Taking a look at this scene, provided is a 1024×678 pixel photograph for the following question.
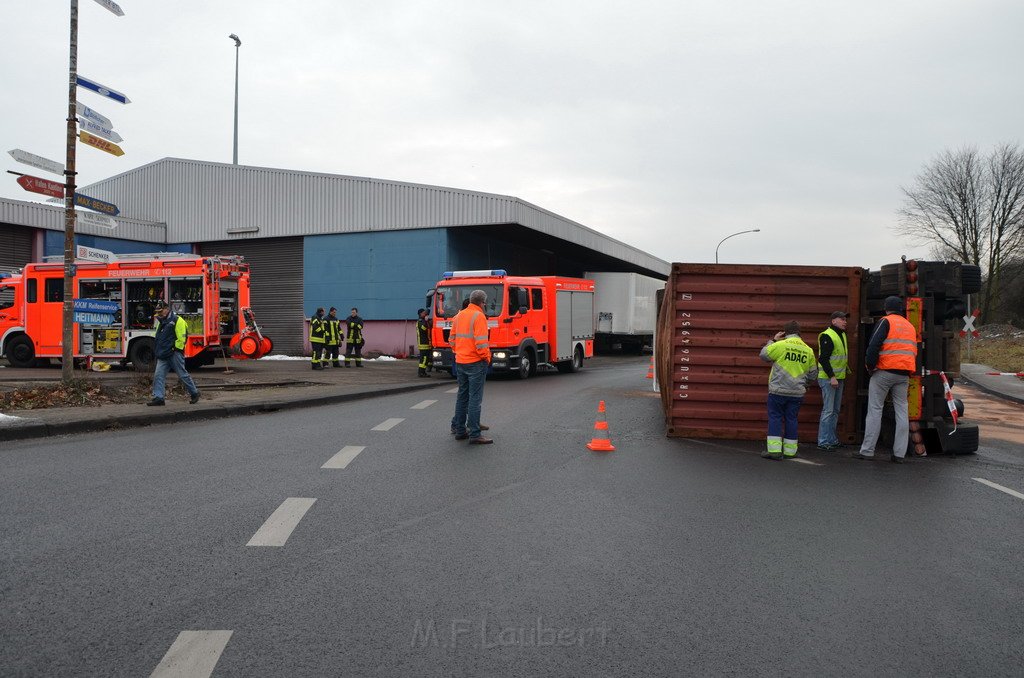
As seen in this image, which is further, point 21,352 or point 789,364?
point 21,352

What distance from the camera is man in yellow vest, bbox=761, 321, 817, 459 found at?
9172mm

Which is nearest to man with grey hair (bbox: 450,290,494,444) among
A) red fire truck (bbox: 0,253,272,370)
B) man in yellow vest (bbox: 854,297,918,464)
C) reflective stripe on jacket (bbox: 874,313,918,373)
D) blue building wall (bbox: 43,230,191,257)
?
man in yellow vest (bbox: 854,297,918,464)

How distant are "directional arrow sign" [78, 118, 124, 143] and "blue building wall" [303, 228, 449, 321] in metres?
18.1

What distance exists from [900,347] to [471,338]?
4.88 m

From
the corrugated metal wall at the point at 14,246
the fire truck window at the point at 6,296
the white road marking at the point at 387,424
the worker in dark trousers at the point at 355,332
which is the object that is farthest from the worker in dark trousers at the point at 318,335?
the corrugated metal wall at the point at 14,246

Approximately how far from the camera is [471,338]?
986 centimetres

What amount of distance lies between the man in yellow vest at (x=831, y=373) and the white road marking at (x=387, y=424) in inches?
216

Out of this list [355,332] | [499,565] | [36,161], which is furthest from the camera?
[355,332]

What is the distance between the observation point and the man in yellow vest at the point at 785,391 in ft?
30.1

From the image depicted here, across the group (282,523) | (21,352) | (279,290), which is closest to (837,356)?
(282,523)

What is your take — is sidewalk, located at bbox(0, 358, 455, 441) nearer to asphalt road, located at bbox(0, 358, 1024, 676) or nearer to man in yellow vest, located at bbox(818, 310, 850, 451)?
asphalt road, located at bbox(0, 358, 1024, 676)

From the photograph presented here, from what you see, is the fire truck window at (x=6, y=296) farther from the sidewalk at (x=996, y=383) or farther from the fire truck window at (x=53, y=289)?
the sidewalk at (x=996, y=383)

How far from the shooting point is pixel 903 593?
14.6 feet

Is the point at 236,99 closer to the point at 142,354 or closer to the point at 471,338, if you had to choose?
the point at 142,354
